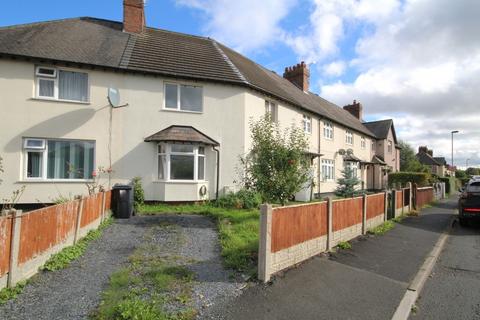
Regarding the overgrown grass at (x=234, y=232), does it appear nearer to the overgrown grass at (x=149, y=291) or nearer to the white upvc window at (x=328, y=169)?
the overgrown grass at (x=149, y=291)

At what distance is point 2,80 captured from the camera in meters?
12.9

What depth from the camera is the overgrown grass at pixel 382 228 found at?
10990mm

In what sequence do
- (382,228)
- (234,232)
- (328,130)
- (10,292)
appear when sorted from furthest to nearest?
(328,130) → (382,228) → (234,232) → (10,292)

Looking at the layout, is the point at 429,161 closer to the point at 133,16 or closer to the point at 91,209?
the point at 133,16

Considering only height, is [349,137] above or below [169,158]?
above

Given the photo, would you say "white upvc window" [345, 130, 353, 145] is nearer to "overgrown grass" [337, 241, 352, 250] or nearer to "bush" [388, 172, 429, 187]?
"bush" [388, 172, 429, 187]

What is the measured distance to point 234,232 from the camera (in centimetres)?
884

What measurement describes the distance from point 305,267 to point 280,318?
7.16 feet

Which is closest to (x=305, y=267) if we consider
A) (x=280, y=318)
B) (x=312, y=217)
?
(x=312, y=217)

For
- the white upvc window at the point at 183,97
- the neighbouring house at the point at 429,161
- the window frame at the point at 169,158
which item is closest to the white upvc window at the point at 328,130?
the white upvc window at the point at 183,97

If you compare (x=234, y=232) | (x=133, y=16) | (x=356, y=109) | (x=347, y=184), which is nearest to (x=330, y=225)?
(x=234, y=232)

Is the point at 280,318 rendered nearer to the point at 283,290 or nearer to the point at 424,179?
the point at 283,290

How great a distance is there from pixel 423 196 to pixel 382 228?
11381 millimetres

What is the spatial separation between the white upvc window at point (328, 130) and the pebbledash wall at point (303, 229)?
14.3m
